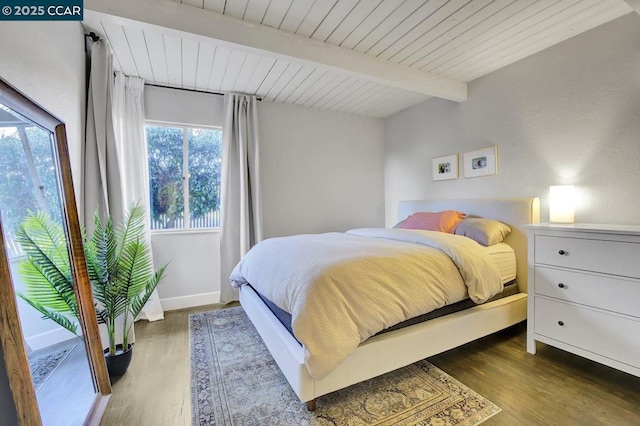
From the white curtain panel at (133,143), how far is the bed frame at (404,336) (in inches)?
47.7

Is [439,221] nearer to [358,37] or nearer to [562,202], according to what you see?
[562,202]

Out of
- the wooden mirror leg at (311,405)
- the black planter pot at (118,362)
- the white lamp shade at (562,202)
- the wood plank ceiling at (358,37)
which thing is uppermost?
the wood plank ceiling at (358,37)

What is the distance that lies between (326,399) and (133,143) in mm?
2833

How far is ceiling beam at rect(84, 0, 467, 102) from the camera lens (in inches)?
66.1

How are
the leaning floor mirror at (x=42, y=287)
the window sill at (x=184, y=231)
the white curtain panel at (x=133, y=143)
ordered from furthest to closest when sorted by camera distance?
1. the window sill at (x=184, y=231)
2. the white curtain panel at (x=133, y=143)
3. the leaning floor mirror at (x=42, y=287)

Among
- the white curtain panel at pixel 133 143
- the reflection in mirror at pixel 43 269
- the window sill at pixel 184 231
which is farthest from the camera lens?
the window sill at pixel 184 231

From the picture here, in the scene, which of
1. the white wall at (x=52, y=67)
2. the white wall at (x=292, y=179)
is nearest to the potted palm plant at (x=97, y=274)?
the white wall at (x=52, y=67)

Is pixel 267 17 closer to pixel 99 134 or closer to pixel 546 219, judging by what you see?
pixel 99 134

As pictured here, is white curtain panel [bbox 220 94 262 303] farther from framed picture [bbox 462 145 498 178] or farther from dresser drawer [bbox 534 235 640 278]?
dresser drawer [bbox 534 235 640 278]

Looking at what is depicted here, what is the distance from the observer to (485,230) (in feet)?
8.02

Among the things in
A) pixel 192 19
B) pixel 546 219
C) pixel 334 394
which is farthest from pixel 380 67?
pixel 334 394

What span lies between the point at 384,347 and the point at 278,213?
2.30 metres

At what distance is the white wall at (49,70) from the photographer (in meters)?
1.20

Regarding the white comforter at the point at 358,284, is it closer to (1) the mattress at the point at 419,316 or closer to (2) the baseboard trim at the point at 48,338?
(1) the mattress at the point at 419,316
